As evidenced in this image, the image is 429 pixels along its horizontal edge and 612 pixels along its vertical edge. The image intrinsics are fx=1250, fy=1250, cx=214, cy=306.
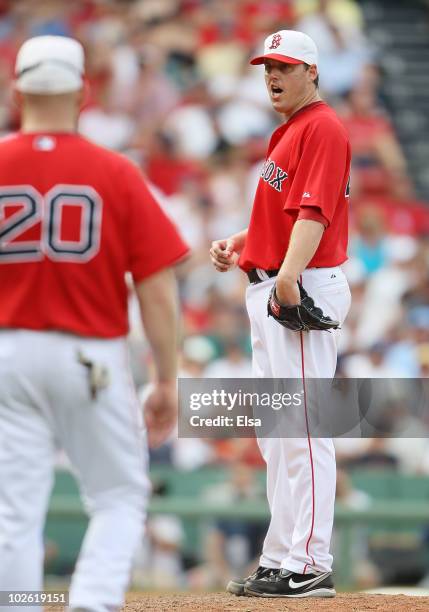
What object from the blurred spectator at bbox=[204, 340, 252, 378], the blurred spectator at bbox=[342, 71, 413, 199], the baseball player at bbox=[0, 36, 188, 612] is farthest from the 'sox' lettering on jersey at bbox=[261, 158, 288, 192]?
the blurred spectator at bbox=[342, 71, 413, 199]

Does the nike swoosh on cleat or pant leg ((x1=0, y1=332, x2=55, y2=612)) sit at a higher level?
pant leg ((x1=0, y1=332, x2=55, y2=612))

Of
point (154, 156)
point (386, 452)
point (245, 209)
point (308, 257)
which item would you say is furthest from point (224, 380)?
point (308, 257)

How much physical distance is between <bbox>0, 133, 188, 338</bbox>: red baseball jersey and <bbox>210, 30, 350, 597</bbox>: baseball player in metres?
0.94

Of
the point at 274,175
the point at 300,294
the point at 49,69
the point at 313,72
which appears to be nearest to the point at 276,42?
the point at 313,72

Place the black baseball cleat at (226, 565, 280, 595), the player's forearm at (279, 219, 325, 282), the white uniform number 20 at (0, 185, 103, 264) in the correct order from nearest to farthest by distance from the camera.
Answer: the white uniform number 20 at (0, 185, 103, 264) < the player's forearm at (279, 219, 325, 282) < the black baseball cleat at (226, 565, 280, 595)

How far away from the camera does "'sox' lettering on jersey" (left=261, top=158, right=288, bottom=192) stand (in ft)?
15.2

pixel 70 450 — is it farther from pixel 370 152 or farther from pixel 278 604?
pixel 370 152

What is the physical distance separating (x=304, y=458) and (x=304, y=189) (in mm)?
980

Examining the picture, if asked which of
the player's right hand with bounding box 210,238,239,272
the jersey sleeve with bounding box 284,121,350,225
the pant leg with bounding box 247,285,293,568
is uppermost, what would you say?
the jersey sleeve with bounding box 284,121,350,225

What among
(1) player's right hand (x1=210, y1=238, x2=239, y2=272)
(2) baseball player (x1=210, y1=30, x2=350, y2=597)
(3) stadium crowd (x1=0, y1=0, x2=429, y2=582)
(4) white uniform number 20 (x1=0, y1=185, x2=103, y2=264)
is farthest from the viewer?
(3) stadium crowd (x1=0, y1=0, x2=429, y2=582)

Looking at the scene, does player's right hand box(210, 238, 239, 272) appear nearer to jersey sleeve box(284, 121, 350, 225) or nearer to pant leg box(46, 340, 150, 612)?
jersey sleeve box(284, 121, 350, 225)

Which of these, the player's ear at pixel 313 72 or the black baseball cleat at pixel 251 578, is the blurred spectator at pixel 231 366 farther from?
the player's ear at pixel 313 72

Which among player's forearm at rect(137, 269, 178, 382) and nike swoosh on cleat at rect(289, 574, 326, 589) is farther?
nike swoosh on cleat at rect(289, 574, 326, 589)

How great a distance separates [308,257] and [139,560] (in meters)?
4.29
